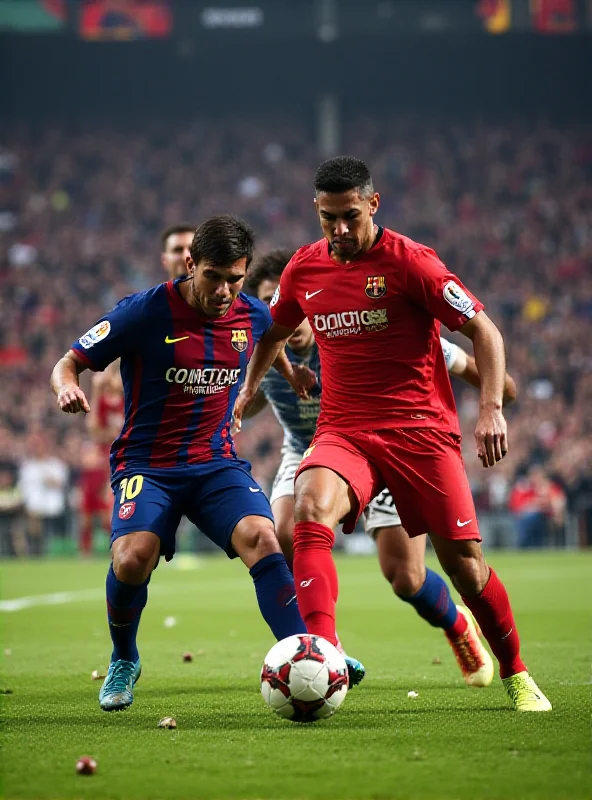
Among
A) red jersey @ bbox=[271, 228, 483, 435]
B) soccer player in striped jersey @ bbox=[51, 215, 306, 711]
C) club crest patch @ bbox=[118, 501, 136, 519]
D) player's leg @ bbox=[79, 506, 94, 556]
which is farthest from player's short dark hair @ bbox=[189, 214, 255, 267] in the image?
player's leg @ bbox=[79, 506, 94, 556]

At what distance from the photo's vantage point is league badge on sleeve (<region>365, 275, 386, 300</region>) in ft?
16.9

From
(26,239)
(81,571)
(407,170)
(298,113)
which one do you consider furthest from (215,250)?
(298,113)

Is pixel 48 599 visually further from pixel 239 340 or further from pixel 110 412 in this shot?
pixel 239 340

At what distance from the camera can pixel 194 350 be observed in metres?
5.64

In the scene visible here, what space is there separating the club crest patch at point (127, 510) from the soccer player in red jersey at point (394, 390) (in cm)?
85

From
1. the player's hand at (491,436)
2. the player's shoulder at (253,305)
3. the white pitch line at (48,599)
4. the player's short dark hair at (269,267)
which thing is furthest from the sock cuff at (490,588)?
the white pitch line at (48,599)

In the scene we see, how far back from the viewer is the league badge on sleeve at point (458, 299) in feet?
16.5

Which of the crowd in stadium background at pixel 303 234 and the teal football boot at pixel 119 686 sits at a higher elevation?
the crowd in stadium background at pixel 303 234

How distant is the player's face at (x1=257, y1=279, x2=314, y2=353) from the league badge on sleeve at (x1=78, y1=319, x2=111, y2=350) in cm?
152

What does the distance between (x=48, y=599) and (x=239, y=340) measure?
25.3 ft

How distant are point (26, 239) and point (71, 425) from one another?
24.9 feet

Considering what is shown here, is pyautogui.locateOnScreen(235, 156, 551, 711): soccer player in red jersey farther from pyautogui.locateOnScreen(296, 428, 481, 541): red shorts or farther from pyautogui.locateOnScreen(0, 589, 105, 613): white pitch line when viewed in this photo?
pyautogui.locateOnScreen(0, 589, 105, 613): white pitch line

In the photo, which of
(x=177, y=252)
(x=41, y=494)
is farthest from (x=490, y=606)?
(x=41, y=494)

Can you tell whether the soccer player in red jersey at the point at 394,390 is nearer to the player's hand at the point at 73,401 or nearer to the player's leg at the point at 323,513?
the player's leg at the point at 323,513
